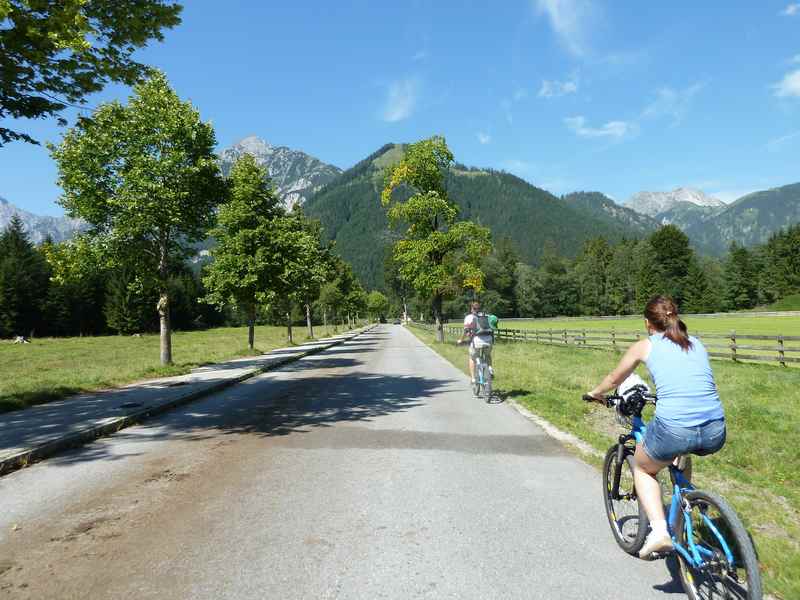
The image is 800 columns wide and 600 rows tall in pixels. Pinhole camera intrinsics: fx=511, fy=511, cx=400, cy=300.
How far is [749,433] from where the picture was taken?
804 centimetres

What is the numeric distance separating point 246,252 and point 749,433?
22828mm

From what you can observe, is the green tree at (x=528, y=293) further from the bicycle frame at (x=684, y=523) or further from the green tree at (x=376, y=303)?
the bicycle frame at (x=684, y=523)

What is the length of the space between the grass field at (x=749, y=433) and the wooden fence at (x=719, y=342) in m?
0.63

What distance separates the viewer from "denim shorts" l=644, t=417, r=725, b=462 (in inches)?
121

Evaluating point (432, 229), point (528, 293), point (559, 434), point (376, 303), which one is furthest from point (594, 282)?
point (559, 434)

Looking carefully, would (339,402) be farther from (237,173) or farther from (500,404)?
(237,173)

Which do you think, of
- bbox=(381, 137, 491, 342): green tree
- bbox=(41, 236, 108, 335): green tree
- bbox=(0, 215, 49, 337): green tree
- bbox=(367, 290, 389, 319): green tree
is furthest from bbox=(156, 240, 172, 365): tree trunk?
bbox=(367, 290, 389, 319): green tree

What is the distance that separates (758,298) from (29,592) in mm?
106251

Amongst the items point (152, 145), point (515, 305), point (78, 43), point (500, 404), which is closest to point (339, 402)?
point (500, 404)

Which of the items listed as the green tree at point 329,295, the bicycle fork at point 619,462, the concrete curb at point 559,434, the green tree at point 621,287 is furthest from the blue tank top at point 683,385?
the green tree at point 621,287

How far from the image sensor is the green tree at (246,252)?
25203mm

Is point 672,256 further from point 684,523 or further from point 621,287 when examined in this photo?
point 684,523

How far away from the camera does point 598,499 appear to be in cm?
488

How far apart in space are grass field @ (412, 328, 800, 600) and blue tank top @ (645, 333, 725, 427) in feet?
3.75
